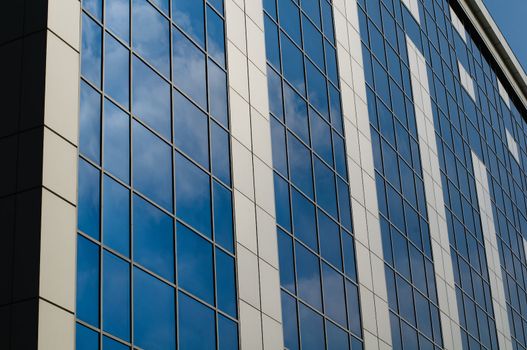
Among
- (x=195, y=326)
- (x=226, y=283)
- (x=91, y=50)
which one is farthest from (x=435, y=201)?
(x=91, y=50)

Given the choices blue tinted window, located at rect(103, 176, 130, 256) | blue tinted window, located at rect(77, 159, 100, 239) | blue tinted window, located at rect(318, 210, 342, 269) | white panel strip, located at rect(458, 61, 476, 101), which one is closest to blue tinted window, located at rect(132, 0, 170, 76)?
blue tinted window, located at rect(103, 176, 130, 256)

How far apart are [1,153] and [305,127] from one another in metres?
16.0

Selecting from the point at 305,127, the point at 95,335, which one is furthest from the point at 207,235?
the point at 305,127

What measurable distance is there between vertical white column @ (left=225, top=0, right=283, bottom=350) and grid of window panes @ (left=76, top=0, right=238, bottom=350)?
0.54 metres

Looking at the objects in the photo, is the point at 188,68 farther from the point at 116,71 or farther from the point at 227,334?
the point at 227,334

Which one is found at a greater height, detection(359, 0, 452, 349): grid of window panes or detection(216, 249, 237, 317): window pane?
detection(359, 0, 452, 349): grid of window panes

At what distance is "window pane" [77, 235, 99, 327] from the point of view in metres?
22.4

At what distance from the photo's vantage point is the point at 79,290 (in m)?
22.4

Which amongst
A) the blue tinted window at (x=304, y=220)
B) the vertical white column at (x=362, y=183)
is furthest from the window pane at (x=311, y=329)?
the vertical white column at (x=362, y=183)

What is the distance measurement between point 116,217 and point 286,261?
9539 mm

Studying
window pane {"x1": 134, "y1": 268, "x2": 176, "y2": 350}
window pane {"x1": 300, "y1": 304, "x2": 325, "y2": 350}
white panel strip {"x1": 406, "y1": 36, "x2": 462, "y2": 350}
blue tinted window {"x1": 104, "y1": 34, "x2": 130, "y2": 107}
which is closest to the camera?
window pane {"x1": 134, "y1": 268, "x2": 176, "y2": 350}

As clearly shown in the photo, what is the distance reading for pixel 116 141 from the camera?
25375 mm

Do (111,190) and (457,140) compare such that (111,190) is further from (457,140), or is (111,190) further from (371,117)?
(457,140)

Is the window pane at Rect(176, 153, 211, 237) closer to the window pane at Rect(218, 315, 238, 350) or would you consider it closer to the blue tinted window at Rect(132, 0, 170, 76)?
the window pane at Rect(218, 315, 238, 350)
